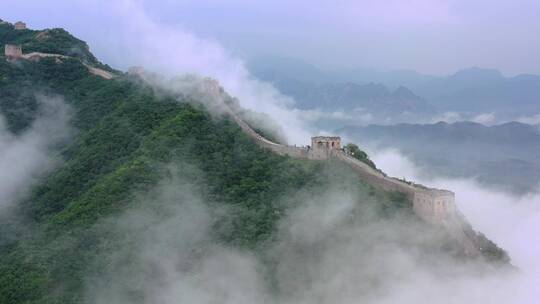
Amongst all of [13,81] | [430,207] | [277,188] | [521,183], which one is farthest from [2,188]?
[521,183]

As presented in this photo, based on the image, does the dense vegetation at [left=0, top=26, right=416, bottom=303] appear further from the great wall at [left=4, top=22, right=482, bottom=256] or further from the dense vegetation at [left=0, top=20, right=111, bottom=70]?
the dense vegetation at [left=0, top=20, right=111, bottom=70]

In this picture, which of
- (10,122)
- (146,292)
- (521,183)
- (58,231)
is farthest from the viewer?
(521,183)

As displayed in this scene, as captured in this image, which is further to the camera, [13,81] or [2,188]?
[13,81]

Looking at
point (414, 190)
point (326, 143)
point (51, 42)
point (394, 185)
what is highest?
point (51, 42)

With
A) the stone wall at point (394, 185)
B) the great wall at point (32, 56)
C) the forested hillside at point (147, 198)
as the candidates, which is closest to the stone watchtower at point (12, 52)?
the great wall at point (32, 56)

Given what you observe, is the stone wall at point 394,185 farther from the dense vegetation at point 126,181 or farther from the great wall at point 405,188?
the dense vegetation at point 126,181

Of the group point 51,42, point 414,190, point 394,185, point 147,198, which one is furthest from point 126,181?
point 51,42

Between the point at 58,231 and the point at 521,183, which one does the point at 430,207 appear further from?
the point at 521,183

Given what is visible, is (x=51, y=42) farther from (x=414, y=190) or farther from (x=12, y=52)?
(x=414, y=190)
